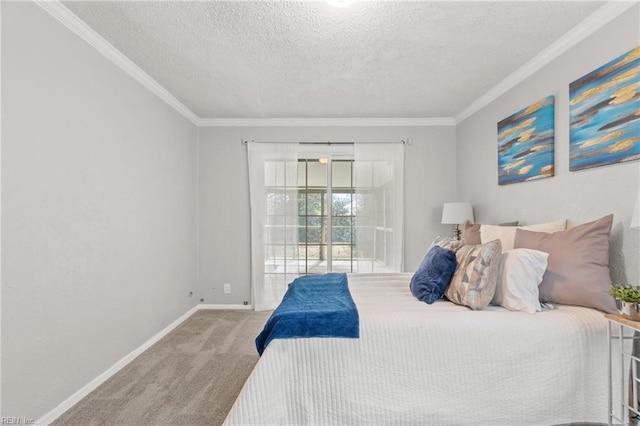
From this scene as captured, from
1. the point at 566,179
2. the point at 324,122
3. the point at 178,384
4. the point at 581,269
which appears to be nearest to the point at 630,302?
the point at 581,269

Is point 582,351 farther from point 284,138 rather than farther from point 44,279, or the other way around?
point 284,138

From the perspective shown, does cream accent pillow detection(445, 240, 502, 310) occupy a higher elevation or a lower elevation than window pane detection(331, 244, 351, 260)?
higher

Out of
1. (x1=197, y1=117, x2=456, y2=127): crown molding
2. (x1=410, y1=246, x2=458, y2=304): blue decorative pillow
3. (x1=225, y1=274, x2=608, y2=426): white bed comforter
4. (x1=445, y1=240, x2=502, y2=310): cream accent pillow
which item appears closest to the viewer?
(x1=225, y1=274, x2=608, y2=426): white bed comforter

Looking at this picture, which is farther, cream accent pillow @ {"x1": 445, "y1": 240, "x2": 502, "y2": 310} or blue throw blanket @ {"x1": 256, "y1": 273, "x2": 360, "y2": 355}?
cream accent pillow @ {"x1": 445, "y1": 240, "x2": 502, "y2": 310}

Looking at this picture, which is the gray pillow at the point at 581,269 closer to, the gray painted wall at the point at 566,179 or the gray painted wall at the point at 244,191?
the gray painted wall at the point at 566,179

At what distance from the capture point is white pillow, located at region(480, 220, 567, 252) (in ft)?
7.16

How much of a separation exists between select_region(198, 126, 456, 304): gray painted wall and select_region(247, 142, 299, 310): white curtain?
0.45ft

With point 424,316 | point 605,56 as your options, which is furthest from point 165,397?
point 605,56

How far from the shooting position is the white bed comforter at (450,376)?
1580 mm

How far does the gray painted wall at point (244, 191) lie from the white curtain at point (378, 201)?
135mm

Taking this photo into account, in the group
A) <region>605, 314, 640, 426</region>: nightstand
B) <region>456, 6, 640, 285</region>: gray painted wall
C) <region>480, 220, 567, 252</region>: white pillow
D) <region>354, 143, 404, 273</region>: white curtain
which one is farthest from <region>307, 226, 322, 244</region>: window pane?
<region>605, 314, 640, 426</region>: nightstand

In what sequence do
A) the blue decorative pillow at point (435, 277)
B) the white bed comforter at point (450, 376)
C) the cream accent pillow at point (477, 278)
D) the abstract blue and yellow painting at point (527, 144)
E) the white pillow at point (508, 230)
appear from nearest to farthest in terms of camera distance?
the white bed comforter at point (450, 376) → the cream accent pillow at point (477, 278) → the blue decorative pillow at point (435, 277) → the white pillow at point (508, 230) → the abstract blue and yellow painting at point (527, 144)

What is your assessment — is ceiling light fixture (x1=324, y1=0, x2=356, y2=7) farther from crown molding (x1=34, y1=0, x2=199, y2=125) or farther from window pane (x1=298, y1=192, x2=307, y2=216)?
window pane (x1=298, y1=192, x2=307, y2=216)

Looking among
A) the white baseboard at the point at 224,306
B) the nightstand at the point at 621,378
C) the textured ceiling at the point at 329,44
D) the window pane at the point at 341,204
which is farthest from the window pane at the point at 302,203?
the nightstand at the point at 621,378
